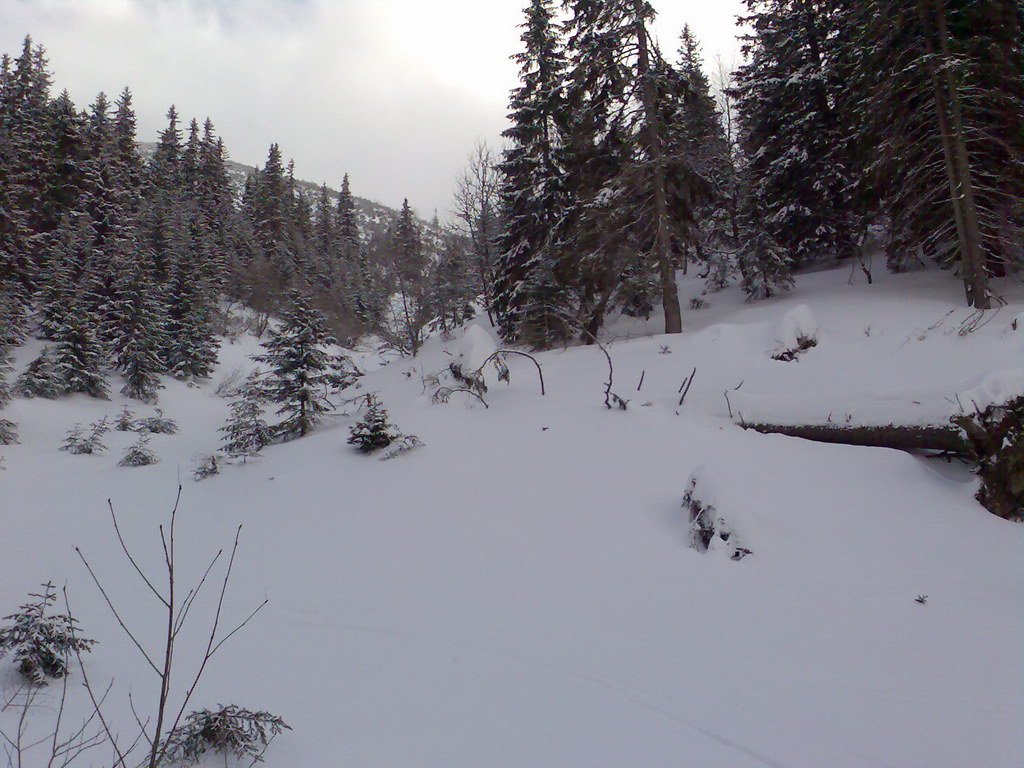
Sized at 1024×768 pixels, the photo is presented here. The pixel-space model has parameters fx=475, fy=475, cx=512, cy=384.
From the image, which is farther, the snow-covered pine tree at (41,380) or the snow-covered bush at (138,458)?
the snow-covered pine tree at (41,380)

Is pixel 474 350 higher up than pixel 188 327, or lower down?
lower down

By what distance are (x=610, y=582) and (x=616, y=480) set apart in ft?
6.79

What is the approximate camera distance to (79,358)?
1845 cm

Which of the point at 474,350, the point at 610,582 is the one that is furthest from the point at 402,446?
the point at 610,582

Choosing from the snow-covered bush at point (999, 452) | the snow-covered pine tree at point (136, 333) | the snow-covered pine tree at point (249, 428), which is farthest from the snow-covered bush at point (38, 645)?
the snow-covered pine tree at point (136, 333)

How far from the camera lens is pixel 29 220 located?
2608cm

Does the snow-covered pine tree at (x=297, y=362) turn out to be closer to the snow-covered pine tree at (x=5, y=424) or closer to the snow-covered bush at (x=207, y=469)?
the snow-covered bush at (x=207, y=469)

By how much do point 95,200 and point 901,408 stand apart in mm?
37507

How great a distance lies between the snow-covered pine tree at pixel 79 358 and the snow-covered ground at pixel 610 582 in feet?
36.4

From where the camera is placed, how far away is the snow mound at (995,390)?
525 cm

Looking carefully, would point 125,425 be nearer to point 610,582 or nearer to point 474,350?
point 474,350

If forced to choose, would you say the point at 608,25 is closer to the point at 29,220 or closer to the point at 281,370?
the point at 281,370

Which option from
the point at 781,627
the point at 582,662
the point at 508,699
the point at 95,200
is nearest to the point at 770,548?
the point at 781,627

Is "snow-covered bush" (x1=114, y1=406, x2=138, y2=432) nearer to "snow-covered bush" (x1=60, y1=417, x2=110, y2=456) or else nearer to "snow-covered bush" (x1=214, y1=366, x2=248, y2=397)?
"snow-covered bush" (x1=60, y1=417, x2=110, y2=456)
